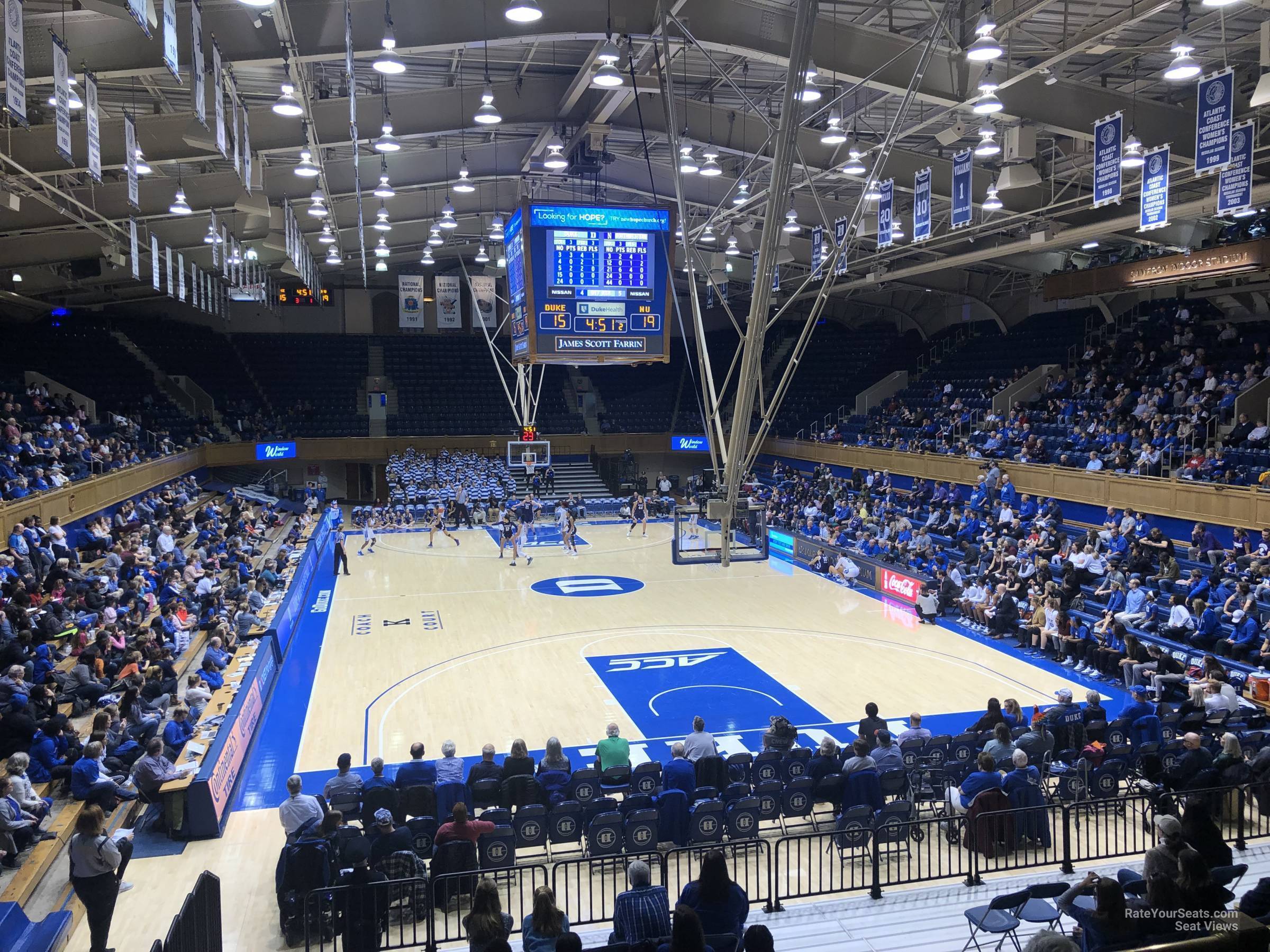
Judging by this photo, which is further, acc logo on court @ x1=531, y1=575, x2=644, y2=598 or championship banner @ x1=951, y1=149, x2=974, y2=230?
acc logo on court @ x1=531, y1=575, x2=644, y2=598

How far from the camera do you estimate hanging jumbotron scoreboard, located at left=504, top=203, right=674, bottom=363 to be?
613 inches

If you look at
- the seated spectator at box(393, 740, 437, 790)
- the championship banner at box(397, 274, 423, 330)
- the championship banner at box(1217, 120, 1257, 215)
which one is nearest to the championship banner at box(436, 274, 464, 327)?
Result: the championship banner at box(397, 274, 423, 330)

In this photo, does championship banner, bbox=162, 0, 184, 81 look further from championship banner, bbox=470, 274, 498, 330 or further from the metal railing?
championship banner, bbox=470, 274, 498, 330

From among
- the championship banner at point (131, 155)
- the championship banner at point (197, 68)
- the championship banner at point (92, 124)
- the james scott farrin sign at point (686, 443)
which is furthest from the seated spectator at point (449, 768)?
the james scott farrin sign at point (686, 443)

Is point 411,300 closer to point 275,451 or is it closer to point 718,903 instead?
point 275,451

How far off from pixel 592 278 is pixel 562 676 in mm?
7091

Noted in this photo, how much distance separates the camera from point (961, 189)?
17734mm

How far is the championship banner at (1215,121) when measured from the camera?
511 inches

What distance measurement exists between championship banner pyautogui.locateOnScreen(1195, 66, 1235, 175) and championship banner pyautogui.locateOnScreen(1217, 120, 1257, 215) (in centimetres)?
22

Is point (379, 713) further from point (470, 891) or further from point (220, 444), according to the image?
point (220, 444)

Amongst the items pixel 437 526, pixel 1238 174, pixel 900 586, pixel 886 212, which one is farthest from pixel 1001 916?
pixel 437 526

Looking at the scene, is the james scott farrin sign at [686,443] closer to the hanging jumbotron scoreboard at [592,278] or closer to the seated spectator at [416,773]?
the hanging jumbotron scoreboard at [592,278]

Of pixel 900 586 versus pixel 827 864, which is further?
pixel 900 586

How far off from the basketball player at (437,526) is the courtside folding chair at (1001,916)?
24749mm
